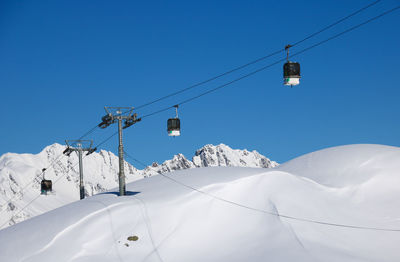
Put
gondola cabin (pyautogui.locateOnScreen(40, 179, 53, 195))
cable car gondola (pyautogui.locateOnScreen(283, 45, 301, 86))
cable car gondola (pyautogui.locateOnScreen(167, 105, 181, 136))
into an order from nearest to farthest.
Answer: cable car gondola (pyautogui.locateOnScreen(283, 45, 301, 86)) < cable car gondola (pyautogui.locateOnScreen(167, 105, 181, 136)) < gondola cabin (pyautogui.locateOnScreen(40, 179, 53, 195))

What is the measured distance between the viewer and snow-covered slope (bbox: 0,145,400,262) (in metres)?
23.2

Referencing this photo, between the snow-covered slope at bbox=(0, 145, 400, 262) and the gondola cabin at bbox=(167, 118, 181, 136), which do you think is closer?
the snow-covered slope at bbox=(0, 145, 400, 262)

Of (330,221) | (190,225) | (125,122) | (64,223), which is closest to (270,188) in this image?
(330,221)

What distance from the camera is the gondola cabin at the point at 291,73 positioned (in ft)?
73.2

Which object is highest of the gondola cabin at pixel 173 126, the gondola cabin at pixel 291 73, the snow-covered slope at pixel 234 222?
the gondola cabin at pixel 291 73

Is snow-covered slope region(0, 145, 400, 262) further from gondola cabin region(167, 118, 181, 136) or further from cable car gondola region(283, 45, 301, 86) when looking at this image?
cable car gondola region(283, 45, 301, 86)

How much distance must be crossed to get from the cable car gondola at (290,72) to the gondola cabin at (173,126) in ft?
29.4

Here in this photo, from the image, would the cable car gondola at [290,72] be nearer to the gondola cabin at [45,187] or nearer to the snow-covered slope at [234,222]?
the snow-covered slope at [234,222]

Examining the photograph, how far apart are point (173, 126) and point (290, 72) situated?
31.3 feet

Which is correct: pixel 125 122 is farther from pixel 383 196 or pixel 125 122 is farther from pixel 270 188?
pixel 383 196

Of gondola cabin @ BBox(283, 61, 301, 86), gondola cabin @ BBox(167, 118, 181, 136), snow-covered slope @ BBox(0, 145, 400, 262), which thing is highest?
gondola cabin @ BBox(283, 61, 301, 86)

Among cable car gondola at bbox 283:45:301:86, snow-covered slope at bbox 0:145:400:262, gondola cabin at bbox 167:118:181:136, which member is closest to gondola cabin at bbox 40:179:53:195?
snow-covered slope at bbox 0:145:400:262

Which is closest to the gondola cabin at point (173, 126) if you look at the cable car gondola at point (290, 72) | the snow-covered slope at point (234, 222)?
the snow-covered slope at point (234, 222)

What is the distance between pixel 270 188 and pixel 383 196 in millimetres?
6775
